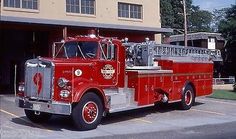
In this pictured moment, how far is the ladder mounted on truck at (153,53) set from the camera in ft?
53.0

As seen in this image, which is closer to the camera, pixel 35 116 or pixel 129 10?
pixel 35 116

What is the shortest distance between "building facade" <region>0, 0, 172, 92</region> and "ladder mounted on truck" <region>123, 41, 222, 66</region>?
5.77 meters

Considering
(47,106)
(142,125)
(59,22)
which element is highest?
(59,22)

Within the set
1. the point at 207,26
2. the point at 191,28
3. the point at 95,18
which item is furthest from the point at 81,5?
the point at 207,26

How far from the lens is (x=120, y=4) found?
32531 mm

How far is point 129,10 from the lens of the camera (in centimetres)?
3309

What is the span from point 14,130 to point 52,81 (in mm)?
1769

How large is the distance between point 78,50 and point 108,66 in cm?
107

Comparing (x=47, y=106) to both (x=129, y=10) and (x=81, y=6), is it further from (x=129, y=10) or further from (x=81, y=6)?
(x=129, y=10)

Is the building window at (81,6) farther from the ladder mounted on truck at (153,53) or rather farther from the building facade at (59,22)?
the ladder mounted on truck at (153,53)

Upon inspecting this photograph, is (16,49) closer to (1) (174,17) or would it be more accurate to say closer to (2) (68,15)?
(2) (68,15)

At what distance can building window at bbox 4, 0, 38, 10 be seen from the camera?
2697cm

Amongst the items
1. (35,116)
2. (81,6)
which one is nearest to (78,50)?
(35,116)

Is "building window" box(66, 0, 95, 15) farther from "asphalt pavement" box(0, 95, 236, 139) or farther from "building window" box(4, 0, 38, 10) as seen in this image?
"asphalt pavement" box(0, 95, 236, 139)
